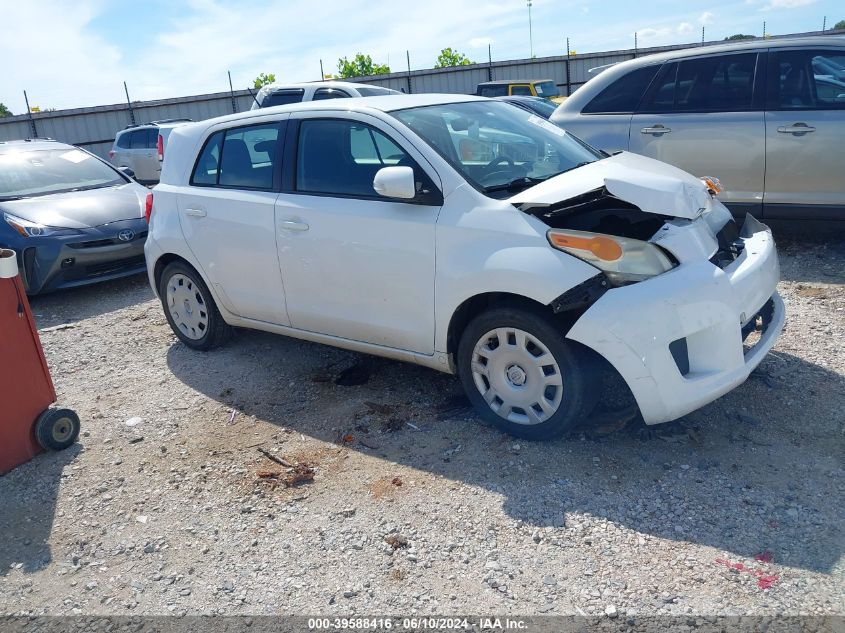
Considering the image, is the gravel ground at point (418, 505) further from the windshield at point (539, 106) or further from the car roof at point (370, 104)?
the windshield at point (539, 106)

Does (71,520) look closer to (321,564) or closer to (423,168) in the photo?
(321,564)

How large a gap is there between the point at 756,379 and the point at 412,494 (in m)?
2.24

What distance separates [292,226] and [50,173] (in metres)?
5.45

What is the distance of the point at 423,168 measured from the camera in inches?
163

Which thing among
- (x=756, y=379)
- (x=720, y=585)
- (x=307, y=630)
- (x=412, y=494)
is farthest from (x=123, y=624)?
(x=756, y=379)

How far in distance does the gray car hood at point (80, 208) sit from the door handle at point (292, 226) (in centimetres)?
405

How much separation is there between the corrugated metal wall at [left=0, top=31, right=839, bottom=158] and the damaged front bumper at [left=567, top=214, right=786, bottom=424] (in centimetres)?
2039

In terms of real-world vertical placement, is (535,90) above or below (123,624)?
above

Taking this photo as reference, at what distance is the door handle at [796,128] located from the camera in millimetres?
6457

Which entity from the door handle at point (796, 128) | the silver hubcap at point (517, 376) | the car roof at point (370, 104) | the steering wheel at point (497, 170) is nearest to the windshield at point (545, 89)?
the door handle at point (796, 128)

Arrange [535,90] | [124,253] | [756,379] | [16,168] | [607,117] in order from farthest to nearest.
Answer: [535,90] < [16,168] < [124,253] < [607,117] < [756,379]

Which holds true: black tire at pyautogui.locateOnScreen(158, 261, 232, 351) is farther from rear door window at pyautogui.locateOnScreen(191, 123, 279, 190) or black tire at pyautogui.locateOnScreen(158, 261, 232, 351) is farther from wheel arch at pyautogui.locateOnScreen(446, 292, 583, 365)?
wheel arch at pyautogui.locateOnScreen(446, 292, 583, 365)

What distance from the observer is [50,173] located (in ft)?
28.5

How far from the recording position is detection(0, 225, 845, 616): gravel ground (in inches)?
116
